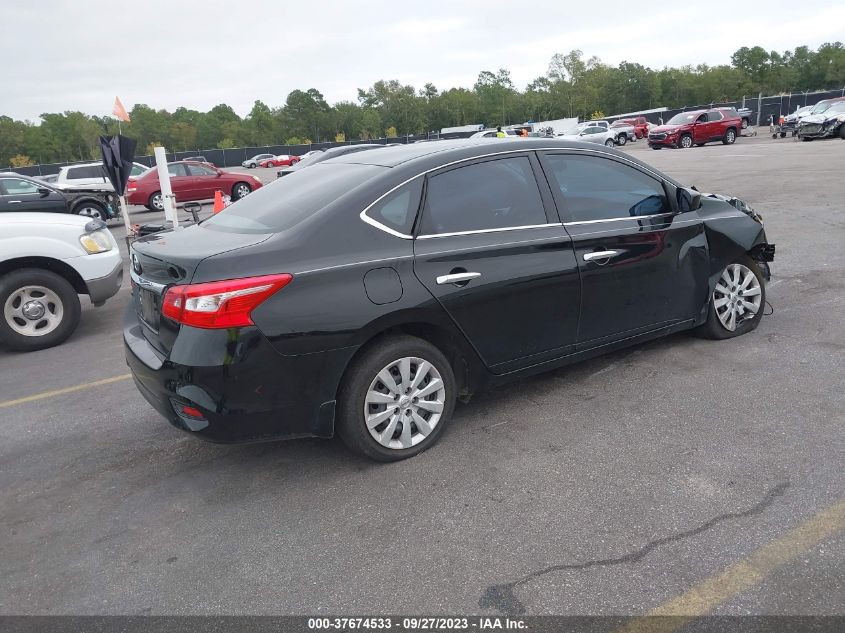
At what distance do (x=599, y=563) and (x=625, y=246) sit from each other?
2229 mm

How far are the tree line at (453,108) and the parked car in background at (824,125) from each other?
76996mm

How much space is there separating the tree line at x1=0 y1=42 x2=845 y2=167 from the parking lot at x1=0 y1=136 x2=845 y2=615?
99789 millimetres

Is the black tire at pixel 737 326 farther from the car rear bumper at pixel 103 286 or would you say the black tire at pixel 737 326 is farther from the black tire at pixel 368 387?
the car rear bumper at pixel 103 286

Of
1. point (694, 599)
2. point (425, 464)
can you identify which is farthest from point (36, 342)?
point (694, 599)

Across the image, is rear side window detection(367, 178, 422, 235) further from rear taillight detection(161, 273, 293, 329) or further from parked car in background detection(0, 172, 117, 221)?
parked car in background detection(0, 172, 117, 221)

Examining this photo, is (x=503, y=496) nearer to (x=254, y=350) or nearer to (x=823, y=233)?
(x=254, y=350)

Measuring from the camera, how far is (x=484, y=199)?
395 centimetres

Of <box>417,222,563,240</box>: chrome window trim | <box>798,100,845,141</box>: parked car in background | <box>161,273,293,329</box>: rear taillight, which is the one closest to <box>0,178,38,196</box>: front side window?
<box>161,273,293,329</box>: rear taillight

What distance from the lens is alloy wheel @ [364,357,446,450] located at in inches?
140

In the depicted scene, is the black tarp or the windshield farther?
the windshield

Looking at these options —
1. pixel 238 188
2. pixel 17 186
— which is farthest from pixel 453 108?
pixel 17 186

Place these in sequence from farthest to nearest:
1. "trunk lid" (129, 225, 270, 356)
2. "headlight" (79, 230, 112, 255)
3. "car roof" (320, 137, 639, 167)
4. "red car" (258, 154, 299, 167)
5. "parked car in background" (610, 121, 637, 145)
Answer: "red car" (258, 154, 299, 167) < "parked car in background" (610, 121, 637, 145) < "headlight" (79, 230, 112, 255) < "car roof" (320, 137, 639, 167) < "trunk lid" (129, 225, 270, 356)

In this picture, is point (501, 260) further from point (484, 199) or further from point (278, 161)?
point (278, 161)

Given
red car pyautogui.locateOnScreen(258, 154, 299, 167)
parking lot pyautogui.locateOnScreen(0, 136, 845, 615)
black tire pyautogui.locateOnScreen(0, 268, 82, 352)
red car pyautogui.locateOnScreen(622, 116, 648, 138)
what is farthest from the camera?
red car pyautogui.locateOnScreen(258, 154, 299, 167)
